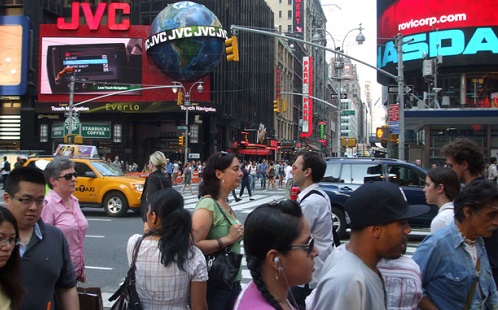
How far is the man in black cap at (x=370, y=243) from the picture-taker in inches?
90.4

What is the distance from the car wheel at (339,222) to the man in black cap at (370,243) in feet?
31.2

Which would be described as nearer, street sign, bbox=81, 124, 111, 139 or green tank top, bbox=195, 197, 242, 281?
green tank top, bbox=195, 197, 242, 281

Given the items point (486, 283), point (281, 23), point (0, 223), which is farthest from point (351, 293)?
point (281, 23)

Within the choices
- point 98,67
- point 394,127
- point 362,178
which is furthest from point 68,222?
point 98,67

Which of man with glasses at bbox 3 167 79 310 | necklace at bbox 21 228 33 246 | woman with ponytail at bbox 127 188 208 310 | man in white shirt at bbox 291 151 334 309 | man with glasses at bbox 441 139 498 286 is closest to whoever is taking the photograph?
man with glasses at bbox 3 167 79 310

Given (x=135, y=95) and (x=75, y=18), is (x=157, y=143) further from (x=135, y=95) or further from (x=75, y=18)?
(x=75, y=18)

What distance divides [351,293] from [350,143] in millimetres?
30093

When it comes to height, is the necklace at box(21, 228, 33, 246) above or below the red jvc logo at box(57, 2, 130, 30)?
below

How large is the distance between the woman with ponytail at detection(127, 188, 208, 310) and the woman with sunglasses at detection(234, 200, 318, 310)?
3.95 feet

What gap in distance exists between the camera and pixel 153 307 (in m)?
3.40

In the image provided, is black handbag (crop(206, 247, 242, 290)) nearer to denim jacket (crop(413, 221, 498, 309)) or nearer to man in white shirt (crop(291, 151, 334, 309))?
man in white shirt (crop(291, 151, 334, 309))

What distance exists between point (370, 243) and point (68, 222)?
2982mm

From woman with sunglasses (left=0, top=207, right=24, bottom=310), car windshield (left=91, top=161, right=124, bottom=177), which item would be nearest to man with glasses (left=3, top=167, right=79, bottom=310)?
woman with sunglasses (left=0, top=207, right=24, bottom=310)

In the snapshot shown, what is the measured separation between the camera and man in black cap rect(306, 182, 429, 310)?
90.4 inches
